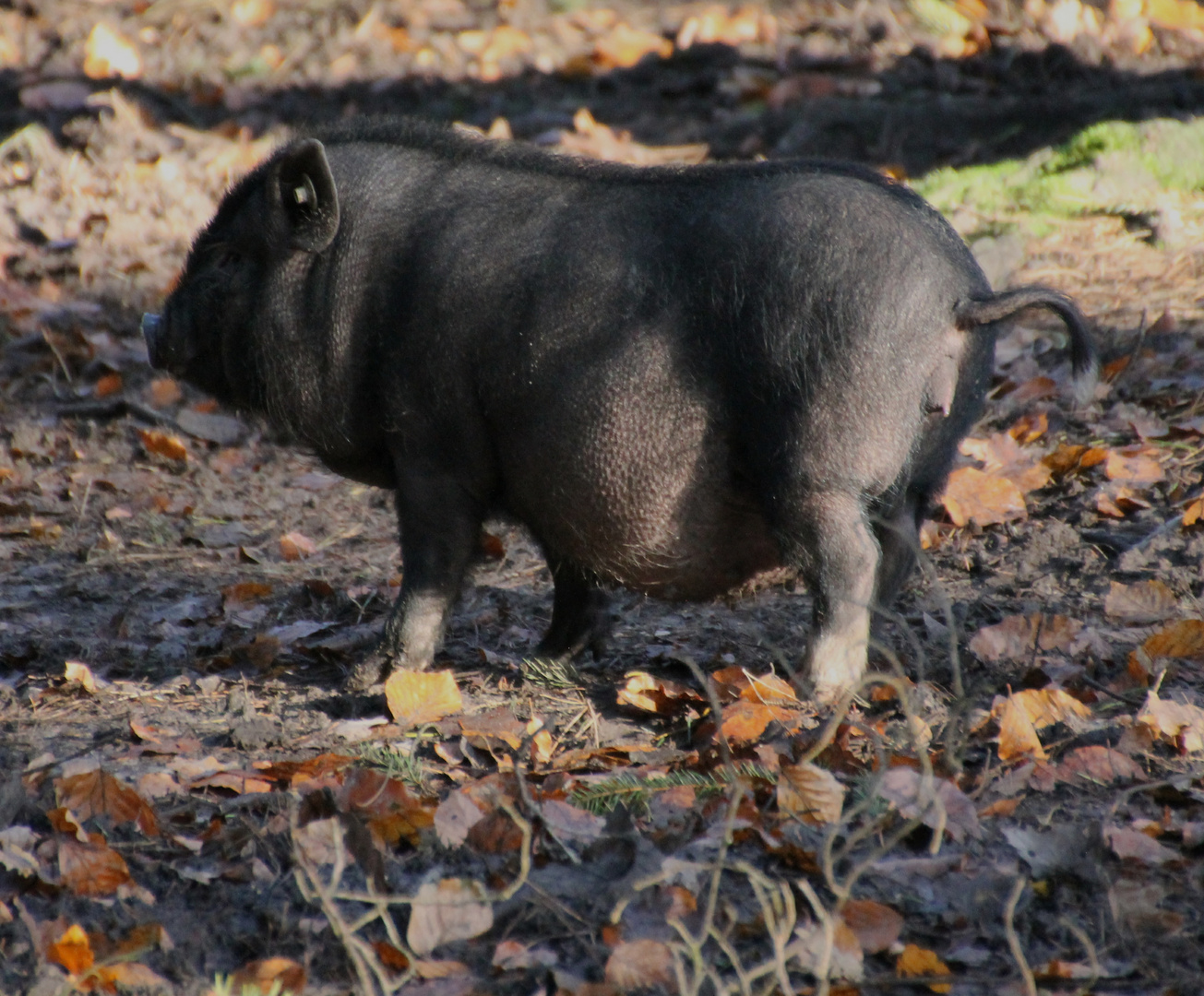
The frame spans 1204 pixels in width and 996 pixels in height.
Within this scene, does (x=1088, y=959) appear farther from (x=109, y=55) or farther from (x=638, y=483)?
(x=109, y=55)

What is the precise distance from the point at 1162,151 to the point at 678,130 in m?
3.04

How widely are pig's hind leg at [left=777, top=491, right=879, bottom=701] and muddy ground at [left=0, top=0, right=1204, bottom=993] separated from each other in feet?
0.36

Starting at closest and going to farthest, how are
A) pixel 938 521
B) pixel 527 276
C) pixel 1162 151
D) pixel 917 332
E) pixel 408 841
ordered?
pixel 408 841
pixel 917 332
pixel 527 276
pixel 938 521
pixel 1162 151

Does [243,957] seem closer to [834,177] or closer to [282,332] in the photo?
[282,332]

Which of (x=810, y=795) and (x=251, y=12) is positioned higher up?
(x=251, y=12)

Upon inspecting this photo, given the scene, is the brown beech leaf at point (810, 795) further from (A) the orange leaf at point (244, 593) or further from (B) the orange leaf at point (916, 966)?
(A) the orange leaf at point (244, 593)

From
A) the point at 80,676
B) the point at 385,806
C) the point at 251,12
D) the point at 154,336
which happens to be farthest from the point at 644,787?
the point at 251,12

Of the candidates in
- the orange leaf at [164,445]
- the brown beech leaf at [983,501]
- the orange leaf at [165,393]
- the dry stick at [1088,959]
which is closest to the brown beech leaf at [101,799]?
the dry stick at [1088,959]

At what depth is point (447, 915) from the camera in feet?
7.86

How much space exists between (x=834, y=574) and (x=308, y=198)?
5.82 ft

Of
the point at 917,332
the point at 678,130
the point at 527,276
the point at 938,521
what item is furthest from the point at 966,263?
the point at 678,130

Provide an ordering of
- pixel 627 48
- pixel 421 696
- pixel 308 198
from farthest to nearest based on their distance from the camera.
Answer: pixel 627 48 → pixel 308 198 → pixel 421 696

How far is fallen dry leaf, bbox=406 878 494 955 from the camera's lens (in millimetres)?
2354

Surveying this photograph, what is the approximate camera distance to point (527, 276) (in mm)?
3510
